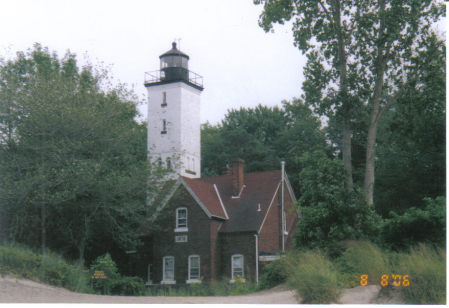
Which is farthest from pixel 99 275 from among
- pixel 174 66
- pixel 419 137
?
pixel 174 66

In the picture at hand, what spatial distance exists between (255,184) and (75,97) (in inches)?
434

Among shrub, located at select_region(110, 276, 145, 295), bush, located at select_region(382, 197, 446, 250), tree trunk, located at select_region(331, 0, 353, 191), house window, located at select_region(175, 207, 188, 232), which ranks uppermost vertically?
tree trunk, located at select_region(331, 0, 353, 191)

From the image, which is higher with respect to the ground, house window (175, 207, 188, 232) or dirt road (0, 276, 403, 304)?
house window (175, 207, 188, 232)

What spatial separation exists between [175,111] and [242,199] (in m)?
8.29

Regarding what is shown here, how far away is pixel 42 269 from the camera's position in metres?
18.6

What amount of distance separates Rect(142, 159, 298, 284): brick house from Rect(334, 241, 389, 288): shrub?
39.0 ft

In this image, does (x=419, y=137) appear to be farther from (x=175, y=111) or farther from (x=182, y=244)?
(x=175, y=111)

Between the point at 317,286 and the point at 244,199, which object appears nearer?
the point at 317,286

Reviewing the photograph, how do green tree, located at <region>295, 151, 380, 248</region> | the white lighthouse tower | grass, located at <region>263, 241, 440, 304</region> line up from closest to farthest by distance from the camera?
grass, located at <region>263, 241, 440, 304</region>, green tree, located at <region>295, 151, 380, 248</region>, the white lighthouse tower

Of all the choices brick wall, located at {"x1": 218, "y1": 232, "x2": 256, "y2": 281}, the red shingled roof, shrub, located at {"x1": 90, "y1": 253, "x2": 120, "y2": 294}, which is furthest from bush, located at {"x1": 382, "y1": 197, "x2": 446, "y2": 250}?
the red shingled roof

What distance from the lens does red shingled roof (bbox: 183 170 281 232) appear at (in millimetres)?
30875

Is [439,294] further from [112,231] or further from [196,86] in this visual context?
[196,86]

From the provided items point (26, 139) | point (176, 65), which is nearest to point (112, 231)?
point (26, 139)
